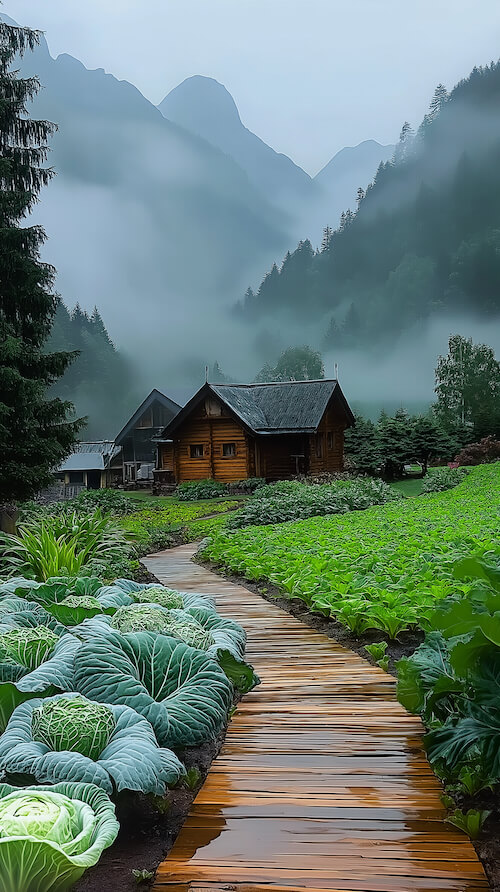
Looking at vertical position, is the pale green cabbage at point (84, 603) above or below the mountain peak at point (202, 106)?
below

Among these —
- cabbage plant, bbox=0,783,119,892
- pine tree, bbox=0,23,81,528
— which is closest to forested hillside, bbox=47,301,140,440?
pine tree, bbox=0,23,81,528

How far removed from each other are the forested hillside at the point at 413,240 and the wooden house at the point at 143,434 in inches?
1972

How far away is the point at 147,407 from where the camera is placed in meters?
28.1

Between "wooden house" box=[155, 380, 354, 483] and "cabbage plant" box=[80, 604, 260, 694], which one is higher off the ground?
"wooden house" box=[155, 380, 354, 483]

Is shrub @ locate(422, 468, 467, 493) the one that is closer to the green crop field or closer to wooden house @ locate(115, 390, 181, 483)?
the green crop field

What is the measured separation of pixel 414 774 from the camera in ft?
7.92

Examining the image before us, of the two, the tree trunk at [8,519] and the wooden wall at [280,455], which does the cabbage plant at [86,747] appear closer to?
the tree trunk at [8,519]

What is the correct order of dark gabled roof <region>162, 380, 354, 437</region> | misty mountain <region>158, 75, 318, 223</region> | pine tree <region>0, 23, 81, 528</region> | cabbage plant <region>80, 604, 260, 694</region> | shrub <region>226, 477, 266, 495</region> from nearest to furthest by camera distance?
cabbage plant <region>80, 604, 260, 694</region> → pine tree <region>0, 23, 81, 528</region> → shrub <region>226, 477, 266, 495</region> → dark gabled roof <region>162, 380, 354, 437</region> → misty mountain <region>158, 75, 318, 223</region>

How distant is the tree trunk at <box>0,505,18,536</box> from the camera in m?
8.68

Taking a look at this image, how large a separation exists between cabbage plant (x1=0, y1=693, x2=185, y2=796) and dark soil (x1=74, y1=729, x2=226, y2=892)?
0.45ft

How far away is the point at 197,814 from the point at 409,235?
84.3 meters

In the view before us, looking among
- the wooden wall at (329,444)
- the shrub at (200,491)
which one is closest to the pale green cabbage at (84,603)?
the shrub at (200,491)

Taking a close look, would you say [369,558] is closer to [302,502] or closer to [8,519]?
[8,519]

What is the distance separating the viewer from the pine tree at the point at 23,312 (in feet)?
39.3
